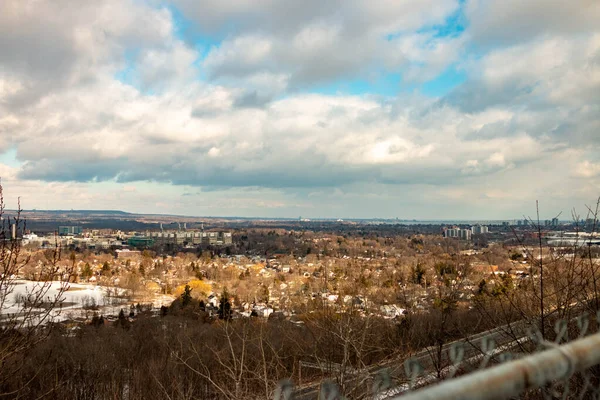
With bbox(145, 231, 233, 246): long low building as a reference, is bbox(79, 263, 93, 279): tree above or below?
below

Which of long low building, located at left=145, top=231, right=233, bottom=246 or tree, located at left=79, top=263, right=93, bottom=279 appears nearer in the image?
tree, located at left=79, top=263, right=93, bottom=279

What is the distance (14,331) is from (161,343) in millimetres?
26733

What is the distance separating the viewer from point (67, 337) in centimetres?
3316

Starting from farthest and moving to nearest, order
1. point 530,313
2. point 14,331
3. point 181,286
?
point 181,286, point 14,331, point 530,313

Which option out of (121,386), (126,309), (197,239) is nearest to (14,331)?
(121,386)

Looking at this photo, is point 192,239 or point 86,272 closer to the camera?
point 86,272

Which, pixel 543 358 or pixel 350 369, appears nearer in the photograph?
pixel 543 358

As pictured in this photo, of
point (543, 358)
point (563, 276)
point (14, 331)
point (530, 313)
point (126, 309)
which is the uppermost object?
point (543, 358)

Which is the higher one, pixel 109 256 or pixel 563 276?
pixel 563 276

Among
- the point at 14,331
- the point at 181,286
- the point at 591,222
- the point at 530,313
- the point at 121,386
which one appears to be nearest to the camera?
the point at 591,222

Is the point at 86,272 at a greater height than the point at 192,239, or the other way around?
the point at 192,239

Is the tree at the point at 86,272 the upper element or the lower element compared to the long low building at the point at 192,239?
lower

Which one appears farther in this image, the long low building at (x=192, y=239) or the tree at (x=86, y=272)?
the long low building at (x=192, y=239)

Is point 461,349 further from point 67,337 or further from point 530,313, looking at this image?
point 67,337
